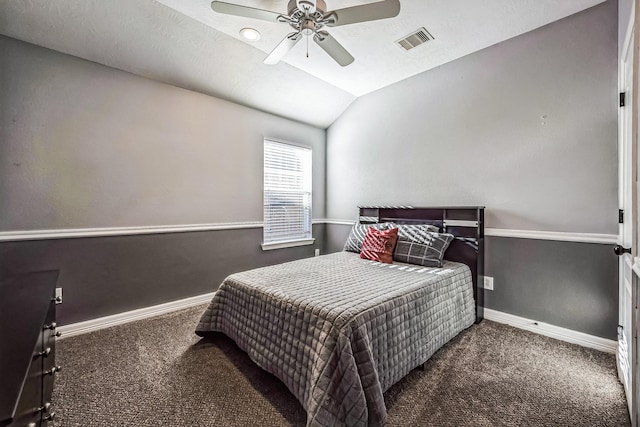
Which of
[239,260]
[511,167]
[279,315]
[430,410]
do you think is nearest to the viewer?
[430,410]

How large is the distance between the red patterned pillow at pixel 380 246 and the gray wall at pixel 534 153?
28.3 inches

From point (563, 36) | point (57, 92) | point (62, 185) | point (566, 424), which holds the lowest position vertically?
point (566, 424)

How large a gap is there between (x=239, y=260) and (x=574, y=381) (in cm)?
315

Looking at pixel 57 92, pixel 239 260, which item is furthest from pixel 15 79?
pixel 239 260

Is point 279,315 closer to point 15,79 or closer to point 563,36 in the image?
point 15,79

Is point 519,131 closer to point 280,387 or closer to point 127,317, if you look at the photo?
point 280,387

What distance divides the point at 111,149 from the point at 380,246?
8.86 feet

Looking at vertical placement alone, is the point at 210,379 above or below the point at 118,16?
below

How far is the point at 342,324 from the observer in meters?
1.39

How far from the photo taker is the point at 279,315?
165cm

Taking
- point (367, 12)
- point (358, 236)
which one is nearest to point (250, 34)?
point (367, 12)

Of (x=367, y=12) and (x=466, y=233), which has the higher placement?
(x=367, y=12)

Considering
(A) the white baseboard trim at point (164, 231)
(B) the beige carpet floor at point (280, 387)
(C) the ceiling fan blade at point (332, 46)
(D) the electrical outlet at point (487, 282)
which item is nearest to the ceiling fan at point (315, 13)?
(C) the ceiling fan blade at point (332, 46)

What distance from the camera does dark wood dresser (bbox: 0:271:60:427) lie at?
1.86 feet
